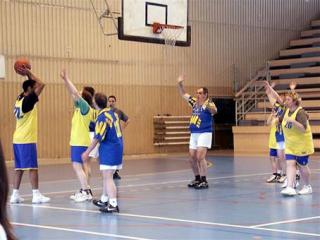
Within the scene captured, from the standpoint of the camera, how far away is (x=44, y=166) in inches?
739

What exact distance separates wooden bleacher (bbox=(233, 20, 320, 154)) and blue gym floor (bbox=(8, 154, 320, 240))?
9291 millimetres

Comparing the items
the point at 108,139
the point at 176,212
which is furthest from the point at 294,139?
the point at 108,139

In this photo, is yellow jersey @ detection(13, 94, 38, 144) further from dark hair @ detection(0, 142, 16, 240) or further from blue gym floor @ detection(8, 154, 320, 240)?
dark hair @ detection(0, 142, 16, 240)

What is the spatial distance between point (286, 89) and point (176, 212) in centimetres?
1826

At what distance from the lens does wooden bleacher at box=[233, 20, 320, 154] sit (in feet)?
78.2

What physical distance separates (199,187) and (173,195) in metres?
1.13

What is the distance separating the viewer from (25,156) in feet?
32.9

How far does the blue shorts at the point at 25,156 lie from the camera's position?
32.8 feet

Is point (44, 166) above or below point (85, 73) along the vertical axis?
below

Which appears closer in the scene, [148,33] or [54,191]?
[54,191]

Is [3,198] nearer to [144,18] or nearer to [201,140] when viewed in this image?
[201,140]

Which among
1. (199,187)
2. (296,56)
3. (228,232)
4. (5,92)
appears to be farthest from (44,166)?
(296,56)

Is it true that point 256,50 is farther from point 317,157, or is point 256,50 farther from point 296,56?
point 317,157

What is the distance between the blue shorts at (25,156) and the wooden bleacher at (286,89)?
1463 centimetres
